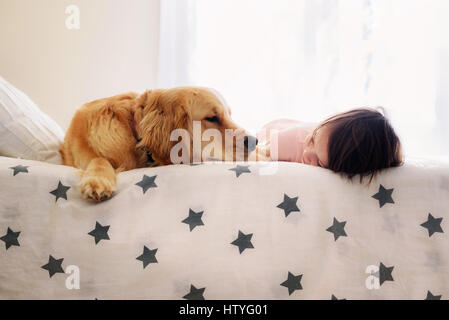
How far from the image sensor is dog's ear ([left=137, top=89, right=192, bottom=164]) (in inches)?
43.0

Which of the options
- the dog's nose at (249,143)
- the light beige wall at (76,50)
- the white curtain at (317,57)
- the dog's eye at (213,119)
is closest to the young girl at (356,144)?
the dog's nose at (249,143)

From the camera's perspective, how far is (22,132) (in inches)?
44.8

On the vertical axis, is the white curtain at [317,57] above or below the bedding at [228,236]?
above

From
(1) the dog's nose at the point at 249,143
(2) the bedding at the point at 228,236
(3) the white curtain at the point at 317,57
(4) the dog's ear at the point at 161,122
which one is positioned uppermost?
(3) the white curtain at the point at 317,57

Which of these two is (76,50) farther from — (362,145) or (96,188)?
(362,145)

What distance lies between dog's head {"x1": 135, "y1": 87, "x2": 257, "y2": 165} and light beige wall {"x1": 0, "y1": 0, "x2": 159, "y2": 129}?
1322 mm

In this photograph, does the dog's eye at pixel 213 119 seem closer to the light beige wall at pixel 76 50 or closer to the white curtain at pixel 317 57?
the white curtain at pixel 317 57

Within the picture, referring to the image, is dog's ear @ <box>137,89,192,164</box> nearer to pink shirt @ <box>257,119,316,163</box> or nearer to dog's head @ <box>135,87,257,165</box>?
dog's head @ <box>135,87,257,165</box>

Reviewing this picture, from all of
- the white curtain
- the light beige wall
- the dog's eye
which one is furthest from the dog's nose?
the light beige wall

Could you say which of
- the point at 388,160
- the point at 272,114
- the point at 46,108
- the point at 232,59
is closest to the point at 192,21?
the point at 232,59

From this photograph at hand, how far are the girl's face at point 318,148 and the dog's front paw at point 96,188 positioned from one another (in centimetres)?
63

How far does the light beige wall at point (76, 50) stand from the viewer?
7.20 ft
